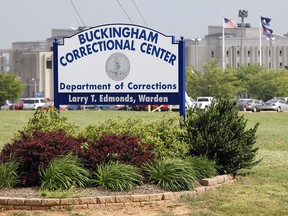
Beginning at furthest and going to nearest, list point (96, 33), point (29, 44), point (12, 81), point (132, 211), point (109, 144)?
point (29, 44), point (12, 81), point (96, 33), point (109, 144), point (132, 211)

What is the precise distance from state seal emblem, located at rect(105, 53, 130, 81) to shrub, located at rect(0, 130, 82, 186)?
9.08 ft

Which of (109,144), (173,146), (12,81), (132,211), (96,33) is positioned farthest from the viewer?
(12,81)

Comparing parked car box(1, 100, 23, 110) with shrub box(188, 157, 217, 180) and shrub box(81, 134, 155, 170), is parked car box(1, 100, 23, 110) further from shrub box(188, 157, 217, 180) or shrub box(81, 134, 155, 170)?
shrub box(81, 134, 155, 170)

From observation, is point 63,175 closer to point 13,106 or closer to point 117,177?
point 117,177

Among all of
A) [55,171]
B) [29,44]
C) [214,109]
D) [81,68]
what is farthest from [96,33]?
[29,44]

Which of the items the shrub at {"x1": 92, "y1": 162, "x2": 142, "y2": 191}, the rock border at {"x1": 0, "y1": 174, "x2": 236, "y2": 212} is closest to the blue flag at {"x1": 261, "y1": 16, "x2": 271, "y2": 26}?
the shrub at {"x1": 92, "y1": 162, "x2": 142, "y2": 191}

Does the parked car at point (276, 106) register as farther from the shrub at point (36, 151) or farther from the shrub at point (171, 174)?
the shrub at point (36, 151)

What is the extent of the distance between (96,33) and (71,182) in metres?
4.06

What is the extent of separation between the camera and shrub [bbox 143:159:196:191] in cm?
1071

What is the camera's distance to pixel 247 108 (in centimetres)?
6316

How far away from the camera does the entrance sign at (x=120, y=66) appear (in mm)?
13617

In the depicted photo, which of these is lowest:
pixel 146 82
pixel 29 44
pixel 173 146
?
pixel 173 146

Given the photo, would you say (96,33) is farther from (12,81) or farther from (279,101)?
(12,81)

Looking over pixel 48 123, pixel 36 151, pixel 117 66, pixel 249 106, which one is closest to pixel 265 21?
pixel 249 106
